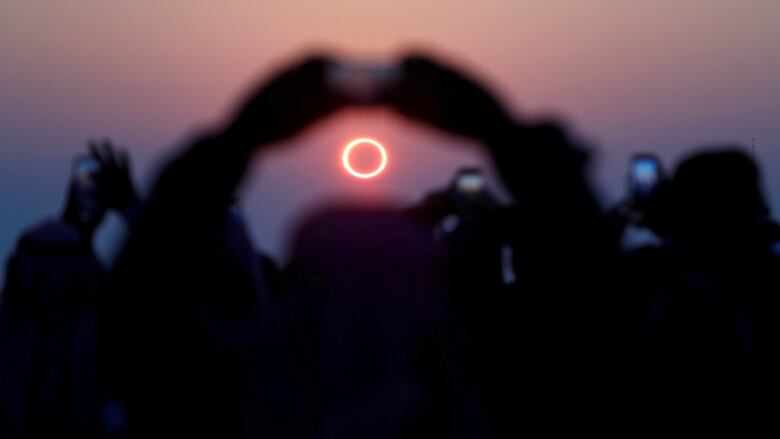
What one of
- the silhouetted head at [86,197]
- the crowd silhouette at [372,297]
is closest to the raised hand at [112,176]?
the silhouetted head at [86,197]

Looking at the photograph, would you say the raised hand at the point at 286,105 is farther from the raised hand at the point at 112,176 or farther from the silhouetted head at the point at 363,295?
the raised hand at the point at 112,176

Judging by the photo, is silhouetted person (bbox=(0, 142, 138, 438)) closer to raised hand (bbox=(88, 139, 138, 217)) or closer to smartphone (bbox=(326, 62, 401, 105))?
raised hand (bbox=(88, 139, 138, 217))

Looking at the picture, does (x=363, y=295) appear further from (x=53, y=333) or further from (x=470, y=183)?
(x=470, y=183)

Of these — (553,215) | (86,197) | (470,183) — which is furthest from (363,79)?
(470,183)

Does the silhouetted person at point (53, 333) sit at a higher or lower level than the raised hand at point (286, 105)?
lower

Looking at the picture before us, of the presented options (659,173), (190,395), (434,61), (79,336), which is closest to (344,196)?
(434,61)
